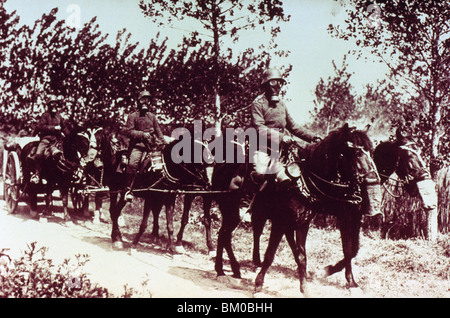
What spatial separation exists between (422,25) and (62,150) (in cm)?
952

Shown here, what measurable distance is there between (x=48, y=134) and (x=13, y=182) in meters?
1.77

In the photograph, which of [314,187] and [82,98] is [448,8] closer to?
[314,187]

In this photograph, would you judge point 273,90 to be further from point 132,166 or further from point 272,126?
point 132,166

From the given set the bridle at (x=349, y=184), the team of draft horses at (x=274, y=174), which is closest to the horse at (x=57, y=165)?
the team of draft horses at (x=274, y=174)

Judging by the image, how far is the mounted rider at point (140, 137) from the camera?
9.80m

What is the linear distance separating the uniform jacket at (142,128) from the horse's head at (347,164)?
4.06 m

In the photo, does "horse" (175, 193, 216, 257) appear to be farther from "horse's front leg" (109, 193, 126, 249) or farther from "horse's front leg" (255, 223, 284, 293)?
"horse's front leg" (255, 223, 284, 293)

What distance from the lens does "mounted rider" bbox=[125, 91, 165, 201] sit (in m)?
9.80

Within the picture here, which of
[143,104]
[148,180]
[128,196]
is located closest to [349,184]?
[148,180]

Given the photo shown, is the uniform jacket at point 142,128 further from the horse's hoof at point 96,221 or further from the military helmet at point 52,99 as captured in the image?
the horse's hoof at point 96,221

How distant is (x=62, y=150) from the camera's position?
1249cm
